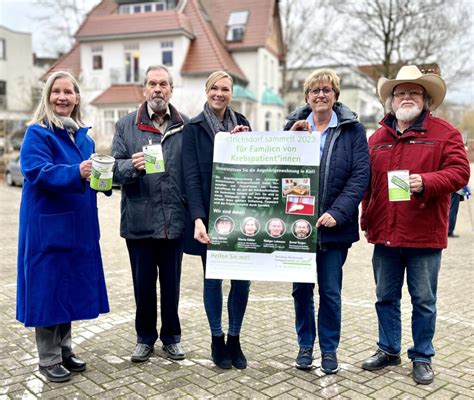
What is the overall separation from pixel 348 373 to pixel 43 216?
260 centimetres

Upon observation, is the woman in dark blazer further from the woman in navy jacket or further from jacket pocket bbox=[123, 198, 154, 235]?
the woman in navy jacket

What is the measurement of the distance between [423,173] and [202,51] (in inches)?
1074

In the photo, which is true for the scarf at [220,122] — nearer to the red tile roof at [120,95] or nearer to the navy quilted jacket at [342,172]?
the navy quilted jacket at [342,172]

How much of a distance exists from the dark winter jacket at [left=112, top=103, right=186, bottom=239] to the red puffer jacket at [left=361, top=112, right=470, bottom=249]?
160 cm

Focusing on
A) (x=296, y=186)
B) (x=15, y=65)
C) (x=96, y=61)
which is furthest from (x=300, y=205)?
(x=15, y=65)

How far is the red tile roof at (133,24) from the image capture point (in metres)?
29.0

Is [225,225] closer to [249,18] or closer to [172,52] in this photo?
[172,52]

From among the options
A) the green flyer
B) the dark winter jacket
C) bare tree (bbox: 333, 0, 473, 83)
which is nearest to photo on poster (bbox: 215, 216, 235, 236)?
the green flyer

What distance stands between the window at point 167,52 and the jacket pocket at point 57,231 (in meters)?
26.9

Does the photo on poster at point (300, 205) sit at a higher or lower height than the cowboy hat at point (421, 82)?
lower

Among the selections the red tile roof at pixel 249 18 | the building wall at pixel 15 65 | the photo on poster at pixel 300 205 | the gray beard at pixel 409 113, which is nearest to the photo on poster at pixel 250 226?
the photo on poster at pixel 300 205

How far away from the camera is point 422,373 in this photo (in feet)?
12.9

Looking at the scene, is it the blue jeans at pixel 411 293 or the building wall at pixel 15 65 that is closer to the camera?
the blue jeans at pixel 411 293

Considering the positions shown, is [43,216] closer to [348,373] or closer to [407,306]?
[348,373]
